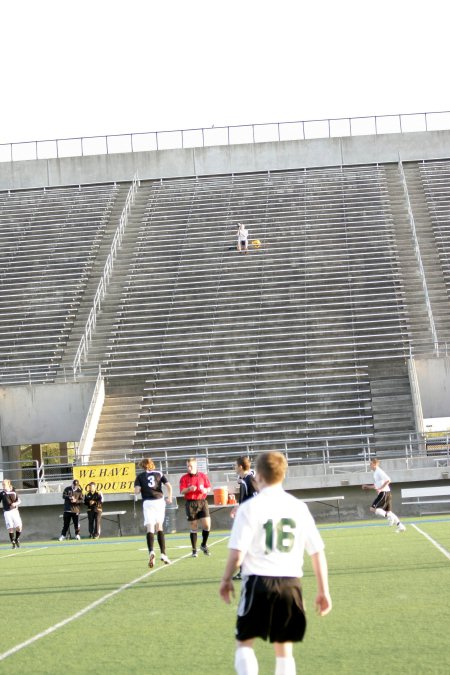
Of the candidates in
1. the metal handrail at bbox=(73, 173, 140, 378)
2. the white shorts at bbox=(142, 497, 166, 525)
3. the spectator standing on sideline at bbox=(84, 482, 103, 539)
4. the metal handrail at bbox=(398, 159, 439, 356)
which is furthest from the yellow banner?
the white shorts at bbox=(142, 497, 166, 525)

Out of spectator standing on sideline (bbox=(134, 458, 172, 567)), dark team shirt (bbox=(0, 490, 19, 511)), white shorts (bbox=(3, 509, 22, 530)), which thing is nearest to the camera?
spectator standing on sideline (bbox=(134, 458, 172, 567))

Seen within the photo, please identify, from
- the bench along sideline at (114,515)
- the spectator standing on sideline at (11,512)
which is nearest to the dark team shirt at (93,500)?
the bench along sideline at (114,515)

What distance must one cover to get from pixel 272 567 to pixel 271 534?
0.18 metres

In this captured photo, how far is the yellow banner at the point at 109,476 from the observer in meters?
29.1

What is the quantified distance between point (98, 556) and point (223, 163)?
31.4 metres

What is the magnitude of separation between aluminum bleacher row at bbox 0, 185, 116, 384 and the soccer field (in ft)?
62.8

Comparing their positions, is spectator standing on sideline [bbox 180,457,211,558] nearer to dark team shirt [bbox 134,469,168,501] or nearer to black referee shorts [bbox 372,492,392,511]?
dark team shirt [bbox 134,469,168,501]

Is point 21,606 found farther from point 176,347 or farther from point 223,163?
point 223,163

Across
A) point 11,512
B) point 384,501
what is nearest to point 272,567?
point 384,501

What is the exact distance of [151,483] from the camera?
1664cm

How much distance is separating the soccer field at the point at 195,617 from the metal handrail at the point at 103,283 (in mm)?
18518

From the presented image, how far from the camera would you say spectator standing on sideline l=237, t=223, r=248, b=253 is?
137 ft

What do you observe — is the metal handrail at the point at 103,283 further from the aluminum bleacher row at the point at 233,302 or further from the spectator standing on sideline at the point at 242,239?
the spectator standing on sideline at the point at 242,239

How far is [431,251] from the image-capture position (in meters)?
→ 41.8
